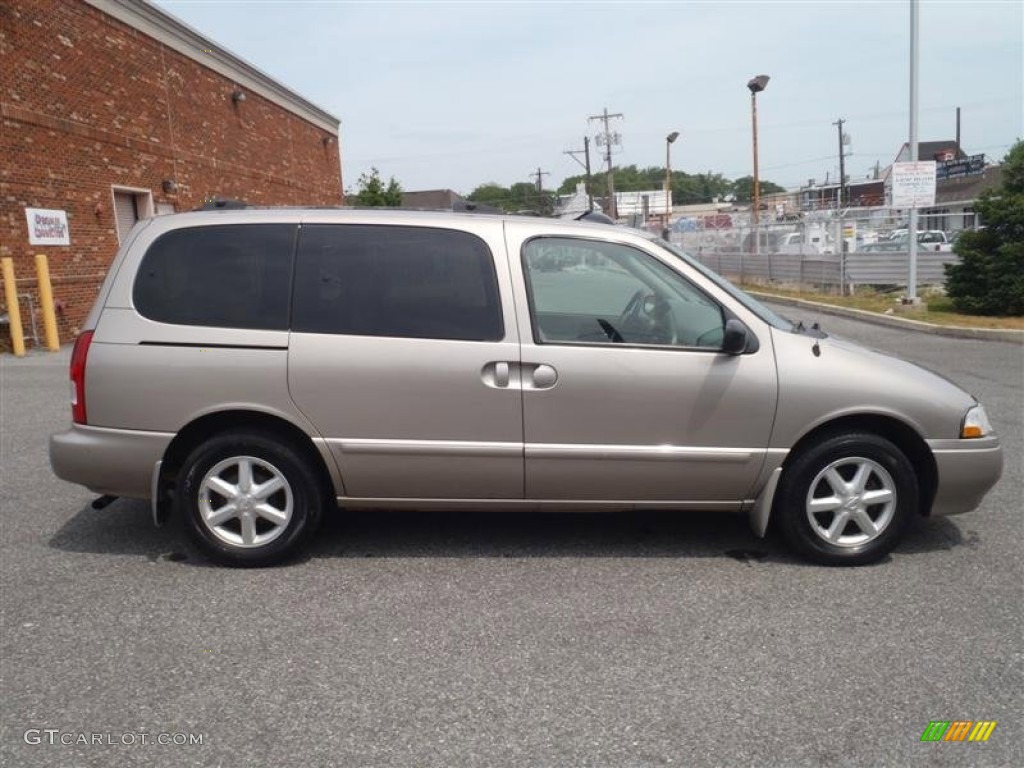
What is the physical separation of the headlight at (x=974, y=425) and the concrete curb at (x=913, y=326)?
9766 millimetres

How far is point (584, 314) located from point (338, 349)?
48.4 inches

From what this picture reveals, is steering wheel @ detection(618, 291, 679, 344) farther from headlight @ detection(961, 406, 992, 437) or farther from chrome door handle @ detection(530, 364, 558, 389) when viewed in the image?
headlight @ detection(961, 406, 992, 437)

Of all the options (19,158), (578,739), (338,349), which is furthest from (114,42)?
(578,739)

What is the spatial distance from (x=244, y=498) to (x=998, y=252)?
1467 cm

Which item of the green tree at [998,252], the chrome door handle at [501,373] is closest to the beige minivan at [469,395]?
the chrome door handle at [501,373]

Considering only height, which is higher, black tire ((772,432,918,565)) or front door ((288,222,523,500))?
front door ((288,222,523,500))

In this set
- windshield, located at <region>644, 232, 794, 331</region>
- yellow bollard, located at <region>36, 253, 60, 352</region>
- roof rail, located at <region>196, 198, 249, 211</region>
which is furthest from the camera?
yellow bollard, located at <region>36, 253, 60, 352</region>

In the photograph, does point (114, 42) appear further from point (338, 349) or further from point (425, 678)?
point (425, 678)

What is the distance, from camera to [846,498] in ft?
12.8

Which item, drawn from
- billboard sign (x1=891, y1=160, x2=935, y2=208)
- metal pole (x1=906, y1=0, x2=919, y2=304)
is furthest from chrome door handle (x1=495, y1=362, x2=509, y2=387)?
billboard sign (x1=891, y1=160, x2=935, y2=208)

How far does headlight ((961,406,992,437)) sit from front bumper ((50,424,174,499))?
3919 millimetres

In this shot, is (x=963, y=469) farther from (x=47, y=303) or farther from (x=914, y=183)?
(x=914, y=183)

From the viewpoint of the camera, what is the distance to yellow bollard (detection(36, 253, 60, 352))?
41.0ft

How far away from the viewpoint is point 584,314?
3973mm
